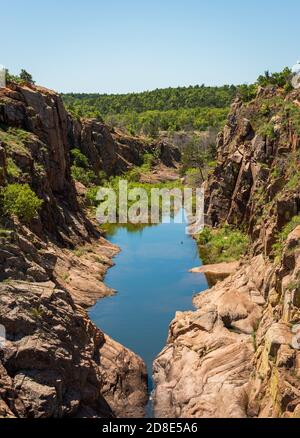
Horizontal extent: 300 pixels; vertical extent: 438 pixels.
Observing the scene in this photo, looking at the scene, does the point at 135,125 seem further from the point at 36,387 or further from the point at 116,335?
the point at 36,387

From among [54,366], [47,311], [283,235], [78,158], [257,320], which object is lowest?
[257,320]

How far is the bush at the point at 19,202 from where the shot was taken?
1405 inches

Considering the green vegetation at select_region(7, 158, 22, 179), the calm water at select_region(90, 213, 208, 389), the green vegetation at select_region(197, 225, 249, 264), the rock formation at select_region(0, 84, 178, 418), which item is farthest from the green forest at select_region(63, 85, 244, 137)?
the green vegetation at select_region(7, 158, 22, 179)

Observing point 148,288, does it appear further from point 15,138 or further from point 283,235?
point 15,138

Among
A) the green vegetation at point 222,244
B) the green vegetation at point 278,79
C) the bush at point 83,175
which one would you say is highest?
the green vegetation at point 278,79

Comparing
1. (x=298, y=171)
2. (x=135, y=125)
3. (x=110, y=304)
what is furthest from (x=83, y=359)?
(x=135, y=125)

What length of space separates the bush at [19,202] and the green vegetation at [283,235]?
17.2 metres

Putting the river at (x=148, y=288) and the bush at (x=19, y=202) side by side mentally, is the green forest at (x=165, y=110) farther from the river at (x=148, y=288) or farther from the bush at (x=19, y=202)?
the bush at (x=19, y=202)

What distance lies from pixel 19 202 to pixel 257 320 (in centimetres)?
1737

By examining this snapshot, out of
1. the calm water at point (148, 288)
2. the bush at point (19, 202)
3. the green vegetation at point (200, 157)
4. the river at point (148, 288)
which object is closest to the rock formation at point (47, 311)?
the bush at point (19, 202)

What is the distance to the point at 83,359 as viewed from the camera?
2781 centimetres

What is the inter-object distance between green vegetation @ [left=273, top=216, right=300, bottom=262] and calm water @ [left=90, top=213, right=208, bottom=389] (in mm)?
9257

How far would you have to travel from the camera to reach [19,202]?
38375mm

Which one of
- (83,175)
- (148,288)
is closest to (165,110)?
(83,175)
